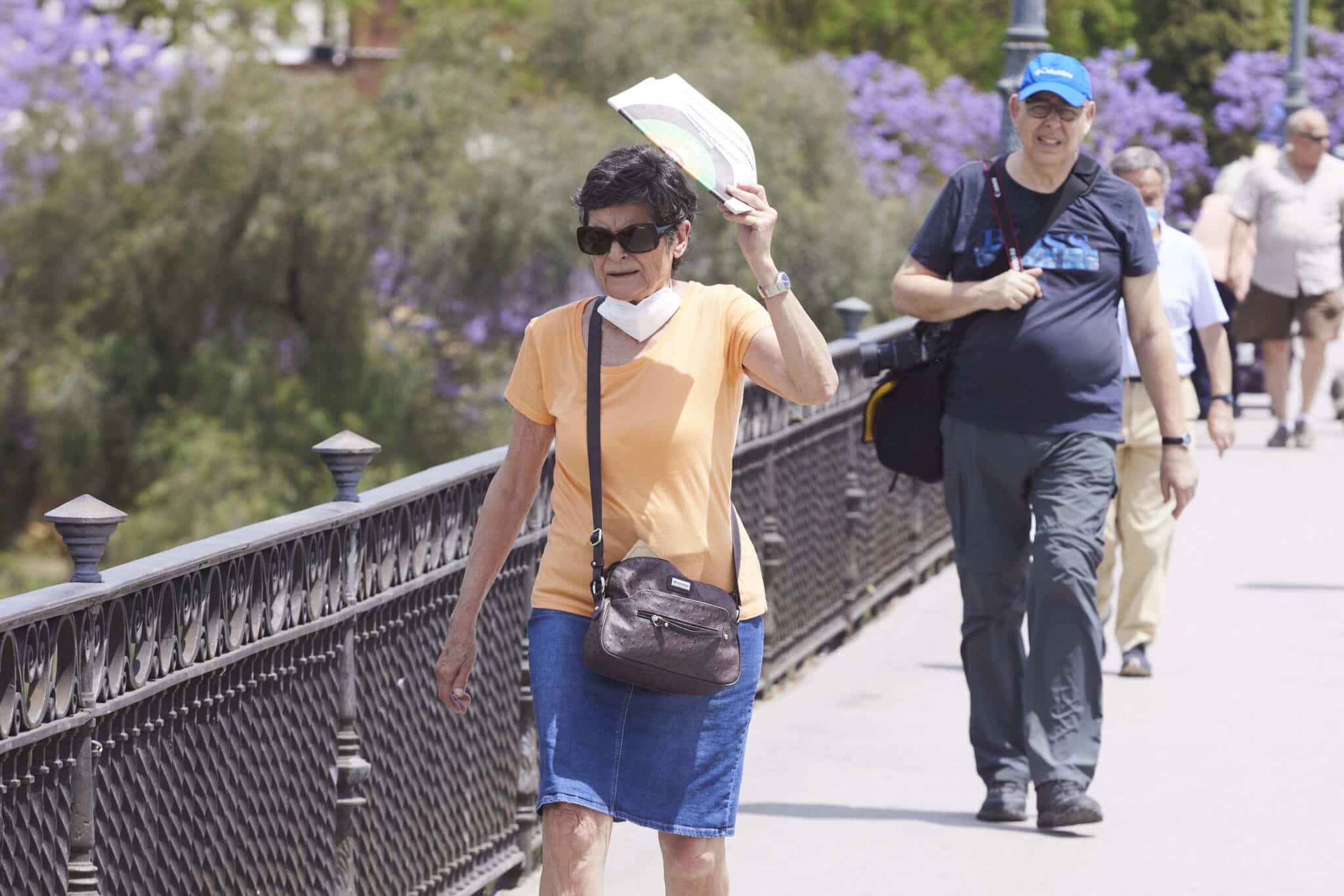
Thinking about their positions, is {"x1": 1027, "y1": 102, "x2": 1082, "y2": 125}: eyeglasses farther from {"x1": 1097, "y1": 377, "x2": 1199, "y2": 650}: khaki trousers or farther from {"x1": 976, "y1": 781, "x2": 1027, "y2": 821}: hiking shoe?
{"x1": 1097, "y1": 377, "x2": 1199, "y2": 650}: khaki trousers

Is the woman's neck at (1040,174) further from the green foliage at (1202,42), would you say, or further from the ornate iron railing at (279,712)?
the green foliage at (1202,42)

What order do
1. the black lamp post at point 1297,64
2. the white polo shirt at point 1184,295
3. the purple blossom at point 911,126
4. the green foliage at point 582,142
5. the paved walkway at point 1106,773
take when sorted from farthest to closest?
the purple blossom at point 911,126 → the green foliage at point 582,142 → the black lamp post at point 1297,64 → the white polo shirt at point 1184,295 → the paved walkway at point 1106,773

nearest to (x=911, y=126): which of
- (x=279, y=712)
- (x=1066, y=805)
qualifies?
(x=1066, y=805)

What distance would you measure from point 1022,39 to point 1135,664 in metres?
2.97

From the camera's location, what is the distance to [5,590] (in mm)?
26875

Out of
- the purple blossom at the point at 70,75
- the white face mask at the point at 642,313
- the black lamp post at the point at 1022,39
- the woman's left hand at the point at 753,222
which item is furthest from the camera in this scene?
the purple blossom at the point at 70,75

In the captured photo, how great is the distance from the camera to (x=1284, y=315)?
14.5 metres

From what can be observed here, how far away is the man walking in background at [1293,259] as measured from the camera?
45.6ft

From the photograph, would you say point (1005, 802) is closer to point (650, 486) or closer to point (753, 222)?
point (650, 486)

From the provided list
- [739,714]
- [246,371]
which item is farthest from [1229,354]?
[246,371]

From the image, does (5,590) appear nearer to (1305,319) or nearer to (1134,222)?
(1305,319)

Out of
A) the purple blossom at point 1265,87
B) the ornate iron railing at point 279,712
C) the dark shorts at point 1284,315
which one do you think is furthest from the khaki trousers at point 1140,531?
the purple blossom at point 1265,87

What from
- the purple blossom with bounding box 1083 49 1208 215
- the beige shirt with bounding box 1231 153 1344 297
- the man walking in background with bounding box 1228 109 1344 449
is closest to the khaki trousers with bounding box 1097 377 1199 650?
the man walking in background with bounding box 1228 109 1344 449

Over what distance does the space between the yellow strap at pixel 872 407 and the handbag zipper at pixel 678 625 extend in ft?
7.66
